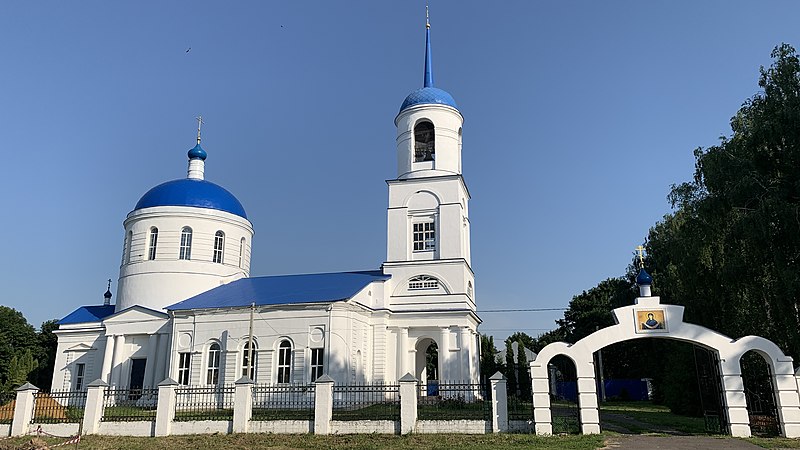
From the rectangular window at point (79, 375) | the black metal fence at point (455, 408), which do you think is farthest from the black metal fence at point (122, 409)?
the rectangular window at point (79, 375)

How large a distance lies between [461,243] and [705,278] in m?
9.16

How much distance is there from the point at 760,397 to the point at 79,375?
26755mm

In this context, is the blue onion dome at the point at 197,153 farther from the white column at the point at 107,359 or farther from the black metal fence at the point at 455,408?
the black metal fence at the point at 455,408

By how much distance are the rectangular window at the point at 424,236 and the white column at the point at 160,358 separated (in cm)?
Result: 1132

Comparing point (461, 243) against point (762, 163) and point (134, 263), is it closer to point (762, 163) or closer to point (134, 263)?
point (762, 163)

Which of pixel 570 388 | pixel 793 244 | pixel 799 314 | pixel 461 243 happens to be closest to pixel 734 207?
pixel 793 244

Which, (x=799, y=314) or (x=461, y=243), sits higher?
(x=461, y=243)

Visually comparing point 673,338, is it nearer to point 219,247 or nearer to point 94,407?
point 94,407

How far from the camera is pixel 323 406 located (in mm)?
14695

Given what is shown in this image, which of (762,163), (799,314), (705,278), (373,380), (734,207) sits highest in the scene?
(762,163)

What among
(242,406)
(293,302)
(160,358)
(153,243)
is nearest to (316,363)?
(293,302)

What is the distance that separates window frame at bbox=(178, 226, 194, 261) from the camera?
27.5 m

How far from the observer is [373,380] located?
2272cm

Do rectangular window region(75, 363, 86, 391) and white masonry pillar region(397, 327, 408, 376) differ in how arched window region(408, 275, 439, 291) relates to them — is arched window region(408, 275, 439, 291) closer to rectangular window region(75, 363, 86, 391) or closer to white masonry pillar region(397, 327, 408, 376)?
white masonry pillar region(397, 327, 408, 376)
